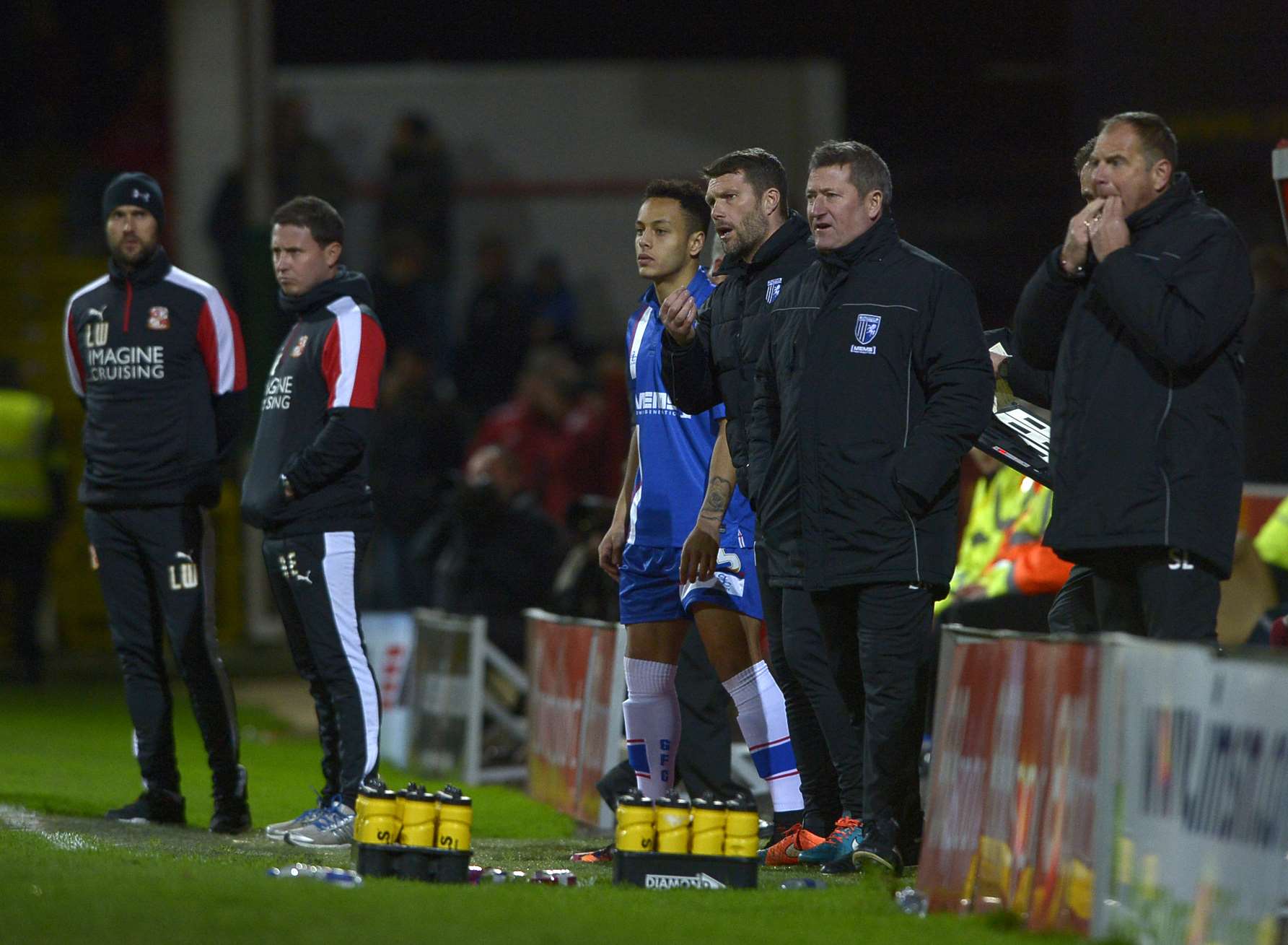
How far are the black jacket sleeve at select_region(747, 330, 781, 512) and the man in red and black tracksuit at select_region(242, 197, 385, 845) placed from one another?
1.51 metres

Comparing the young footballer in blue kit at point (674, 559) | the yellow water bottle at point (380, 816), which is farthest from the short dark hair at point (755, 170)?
the yellow water bottle at point (380, 816)

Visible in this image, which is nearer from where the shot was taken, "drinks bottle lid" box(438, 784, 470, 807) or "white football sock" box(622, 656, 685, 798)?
"drinks bottle lid" box(438, 784, 470, 807)

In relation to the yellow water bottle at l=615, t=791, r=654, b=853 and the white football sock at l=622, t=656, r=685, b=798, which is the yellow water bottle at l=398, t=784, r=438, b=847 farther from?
the white football sock at l=622, t=656, r=685, b=798

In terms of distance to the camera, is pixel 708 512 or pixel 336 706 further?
pixel 336 706

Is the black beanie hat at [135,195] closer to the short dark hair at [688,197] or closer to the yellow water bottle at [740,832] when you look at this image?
the short dark hair at [688,197]

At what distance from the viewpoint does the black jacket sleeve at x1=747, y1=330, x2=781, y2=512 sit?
610 centimetres

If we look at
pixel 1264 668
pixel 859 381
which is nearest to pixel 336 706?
pixel 859 381

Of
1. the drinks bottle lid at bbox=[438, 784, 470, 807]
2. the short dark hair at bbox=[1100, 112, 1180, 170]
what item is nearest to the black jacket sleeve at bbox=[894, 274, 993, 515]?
the short dark hair at bbox=[1100, 112, 1180, 170]

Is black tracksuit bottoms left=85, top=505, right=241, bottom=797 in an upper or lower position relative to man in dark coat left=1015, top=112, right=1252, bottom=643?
lower

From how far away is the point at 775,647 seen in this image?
246 inches

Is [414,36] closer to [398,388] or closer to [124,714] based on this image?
[398,388]

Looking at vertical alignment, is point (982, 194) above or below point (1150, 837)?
above

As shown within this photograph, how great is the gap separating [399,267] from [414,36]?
3.07 meters

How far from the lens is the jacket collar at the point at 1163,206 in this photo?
521 centimetres
